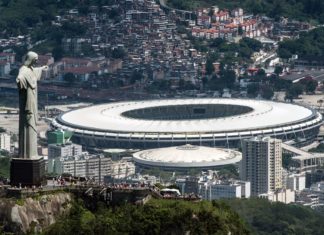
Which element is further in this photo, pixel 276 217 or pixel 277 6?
pixel 277 6

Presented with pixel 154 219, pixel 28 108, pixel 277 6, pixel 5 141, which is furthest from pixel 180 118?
pixel 154 219

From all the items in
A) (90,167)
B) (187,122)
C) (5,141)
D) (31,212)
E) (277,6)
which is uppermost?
(31,212)

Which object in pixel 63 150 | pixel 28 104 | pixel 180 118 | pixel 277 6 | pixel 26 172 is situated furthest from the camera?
pixel 277 6

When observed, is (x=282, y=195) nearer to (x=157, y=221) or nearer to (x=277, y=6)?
(x=157, y=221)

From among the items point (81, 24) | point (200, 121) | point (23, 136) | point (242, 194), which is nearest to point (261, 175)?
point (242, 194)

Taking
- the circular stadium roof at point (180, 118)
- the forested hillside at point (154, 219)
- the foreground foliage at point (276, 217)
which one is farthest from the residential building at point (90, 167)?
the forested hillside at point (154, 219)

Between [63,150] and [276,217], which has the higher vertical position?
[276,217]

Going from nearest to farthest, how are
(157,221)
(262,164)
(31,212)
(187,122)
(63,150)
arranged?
(157,221) < (31,212) < (262,164) < (63,150) < (187,122)

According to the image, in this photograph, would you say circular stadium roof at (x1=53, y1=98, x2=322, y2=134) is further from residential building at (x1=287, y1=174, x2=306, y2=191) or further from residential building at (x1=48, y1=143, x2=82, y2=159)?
residential building at (x1=287, y1=174, x2=306, y2=191)
